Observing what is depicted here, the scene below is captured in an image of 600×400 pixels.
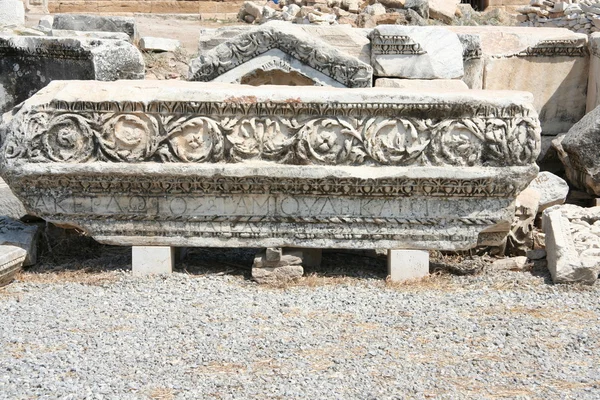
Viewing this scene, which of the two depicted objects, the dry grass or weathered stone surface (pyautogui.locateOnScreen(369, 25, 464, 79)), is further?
weathered stone surface (pyautogui.locateOnScreen(369, 25, 464, 79))

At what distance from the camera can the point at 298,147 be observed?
457 centimetres

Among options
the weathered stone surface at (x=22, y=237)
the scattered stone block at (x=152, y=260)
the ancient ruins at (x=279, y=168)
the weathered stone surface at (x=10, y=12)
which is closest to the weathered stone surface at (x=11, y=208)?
the weathered stone surface at (x=22, y=237)

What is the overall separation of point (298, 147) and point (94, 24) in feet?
24.1

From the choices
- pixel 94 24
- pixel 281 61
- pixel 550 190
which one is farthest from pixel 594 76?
pixel 94 24

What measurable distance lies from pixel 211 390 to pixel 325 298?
126cm

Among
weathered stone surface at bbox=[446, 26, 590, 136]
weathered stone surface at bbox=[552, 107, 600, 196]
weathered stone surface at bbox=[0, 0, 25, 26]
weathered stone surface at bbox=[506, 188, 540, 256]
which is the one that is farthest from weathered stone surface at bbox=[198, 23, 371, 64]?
weathered stone surface at bbox=[0, 0, 25, 26]

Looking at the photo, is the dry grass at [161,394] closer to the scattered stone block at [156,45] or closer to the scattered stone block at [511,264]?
the scattered stone block at [511,264]

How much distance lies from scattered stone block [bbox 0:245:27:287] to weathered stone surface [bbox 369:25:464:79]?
11.4 feet

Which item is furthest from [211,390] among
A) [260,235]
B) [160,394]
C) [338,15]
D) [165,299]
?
[338,15]

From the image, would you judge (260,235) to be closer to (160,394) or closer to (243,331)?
(243,331)

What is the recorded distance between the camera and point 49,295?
4.47 m

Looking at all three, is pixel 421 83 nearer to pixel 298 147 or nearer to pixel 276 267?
pixel 298 147

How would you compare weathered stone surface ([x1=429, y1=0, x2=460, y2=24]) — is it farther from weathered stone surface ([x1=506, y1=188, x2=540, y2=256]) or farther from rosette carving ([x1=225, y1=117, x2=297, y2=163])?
rosette carving ([x1=225, y1=117, x2=297, y2=163])

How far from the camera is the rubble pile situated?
1284 centimetres
